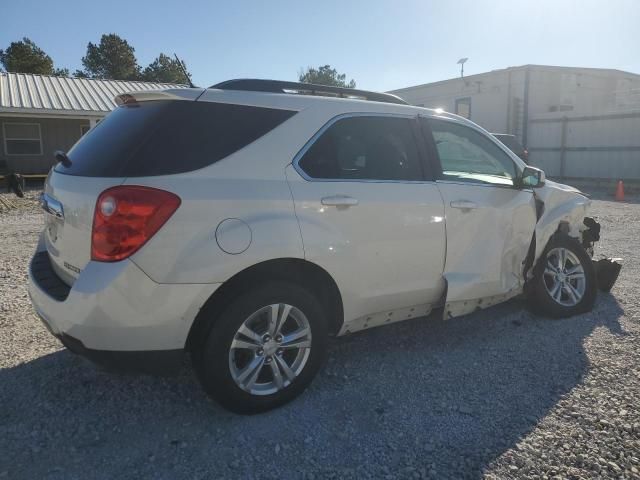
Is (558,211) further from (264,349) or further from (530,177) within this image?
(264,349)

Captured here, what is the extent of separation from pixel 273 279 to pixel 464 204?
163cm

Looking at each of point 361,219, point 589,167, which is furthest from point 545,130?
point 361,219

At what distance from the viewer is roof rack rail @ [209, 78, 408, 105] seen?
125 inches

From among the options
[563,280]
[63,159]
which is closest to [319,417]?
[63,159]

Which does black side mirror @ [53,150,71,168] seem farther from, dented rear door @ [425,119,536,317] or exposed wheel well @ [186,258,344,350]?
dented rear door @ [425,119,536,317]

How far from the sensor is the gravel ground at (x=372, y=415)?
8.39 ft

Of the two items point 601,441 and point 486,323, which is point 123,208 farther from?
point 486,323

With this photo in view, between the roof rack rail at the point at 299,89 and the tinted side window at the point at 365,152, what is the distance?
31 centimetres

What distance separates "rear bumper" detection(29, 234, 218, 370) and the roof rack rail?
52.2 inches

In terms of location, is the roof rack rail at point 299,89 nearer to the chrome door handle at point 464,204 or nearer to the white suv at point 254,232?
the white suv at point 254,232

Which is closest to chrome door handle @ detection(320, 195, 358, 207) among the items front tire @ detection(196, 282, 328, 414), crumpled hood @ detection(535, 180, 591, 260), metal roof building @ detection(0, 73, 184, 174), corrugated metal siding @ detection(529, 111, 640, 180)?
front tire @ detection(196, 282, 328, 414)

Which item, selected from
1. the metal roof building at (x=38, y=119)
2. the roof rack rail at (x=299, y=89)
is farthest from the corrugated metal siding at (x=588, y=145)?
the roof rack rail at (x=299, y=89)

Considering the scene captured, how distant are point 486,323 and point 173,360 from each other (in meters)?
2.93

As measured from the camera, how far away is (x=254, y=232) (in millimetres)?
2732
